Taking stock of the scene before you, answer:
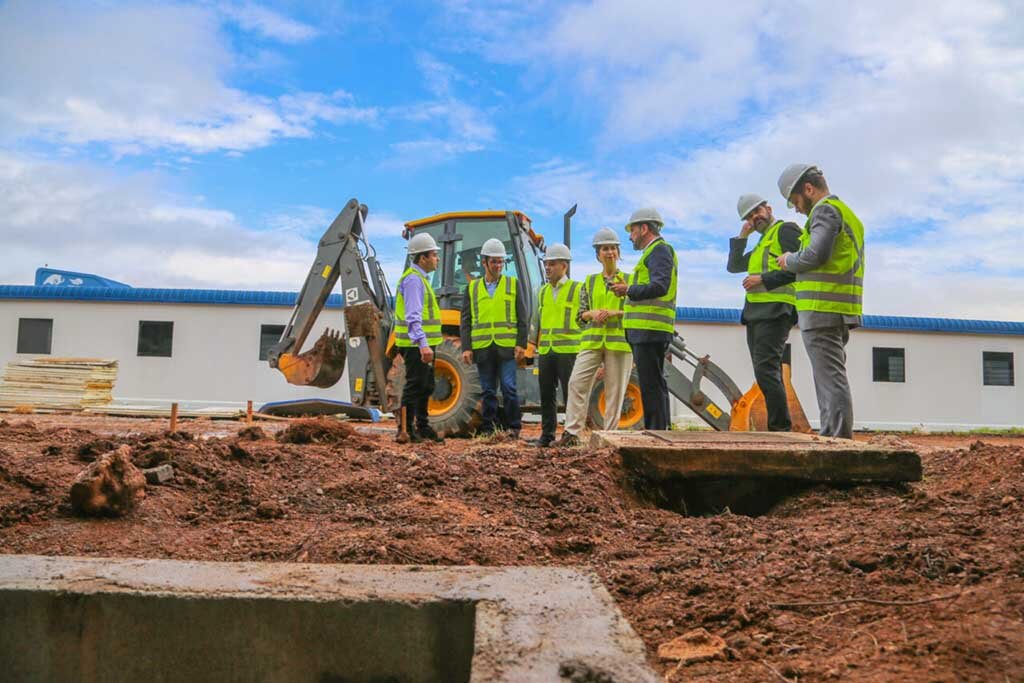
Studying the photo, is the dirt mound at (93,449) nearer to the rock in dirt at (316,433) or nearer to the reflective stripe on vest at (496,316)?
the rock in dirt at (316,433)

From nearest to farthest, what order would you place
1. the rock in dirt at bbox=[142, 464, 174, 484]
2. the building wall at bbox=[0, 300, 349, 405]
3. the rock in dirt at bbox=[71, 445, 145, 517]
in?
the rock in dirt at bbox=[71, 445, 145, 517] < the rock in dirt at bbox=[142, 464, 174, 484] < the building wall at bbox=[0, 300, 349, 405]

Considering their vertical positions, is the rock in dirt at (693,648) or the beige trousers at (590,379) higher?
the beige trousers at (590,379)

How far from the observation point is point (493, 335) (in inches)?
282

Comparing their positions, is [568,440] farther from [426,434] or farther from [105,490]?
[105,490]

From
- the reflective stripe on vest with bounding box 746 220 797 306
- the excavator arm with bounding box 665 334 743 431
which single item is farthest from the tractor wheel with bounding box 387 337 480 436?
the reflective stripe on vest with bounding box 746 220 797 306

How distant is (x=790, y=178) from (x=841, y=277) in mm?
767

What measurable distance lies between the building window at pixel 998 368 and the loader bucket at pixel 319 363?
43.1ft

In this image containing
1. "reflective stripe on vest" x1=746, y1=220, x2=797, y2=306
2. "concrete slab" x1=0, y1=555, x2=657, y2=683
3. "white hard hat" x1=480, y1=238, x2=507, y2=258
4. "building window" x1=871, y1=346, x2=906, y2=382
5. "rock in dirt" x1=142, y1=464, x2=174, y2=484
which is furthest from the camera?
"building window" x1=871, y1=346, x2=906, y2=382

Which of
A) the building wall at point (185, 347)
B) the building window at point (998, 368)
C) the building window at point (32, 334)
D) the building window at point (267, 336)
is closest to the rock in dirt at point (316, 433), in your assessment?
the building wall at point (185, 347)

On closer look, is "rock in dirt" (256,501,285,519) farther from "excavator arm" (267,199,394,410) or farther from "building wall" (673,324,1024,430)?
"building wall" (673,324,1024,430)

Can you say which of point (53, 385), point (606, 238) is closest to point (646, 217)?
→ point (606, 238)

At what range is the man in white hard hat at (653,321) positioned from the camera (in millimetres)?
5887

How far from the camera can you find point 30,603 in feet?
6.08

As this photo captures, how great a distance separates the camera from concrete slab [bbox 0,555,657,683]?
1.76 m
